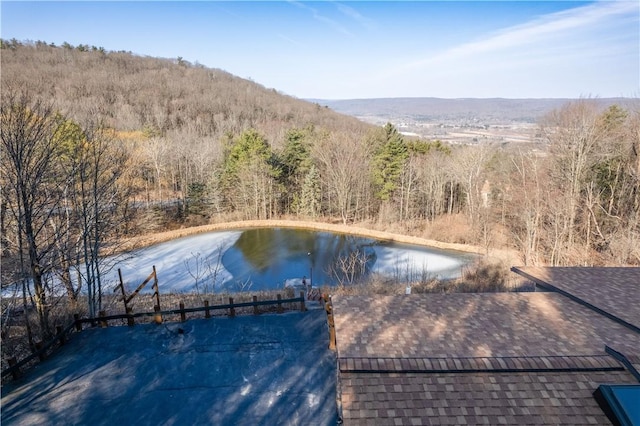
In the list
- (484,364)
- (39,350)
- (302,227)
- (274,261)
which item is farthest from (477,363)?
(302,227)

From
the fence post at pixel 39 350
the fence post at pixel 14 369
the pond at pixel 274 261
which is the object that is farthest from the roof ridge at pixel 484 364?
the pond at pixel 274 261

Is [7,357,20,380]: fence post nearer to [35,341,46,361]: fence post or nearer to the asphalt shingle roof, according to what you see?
[35,341,46,361]: fence post

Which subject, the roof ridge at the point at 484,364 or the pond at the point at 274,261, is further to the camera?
the pond at the point at 274,261

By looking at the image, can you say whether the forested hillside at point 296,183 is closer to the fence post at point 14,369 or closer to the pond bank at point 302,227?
the pond bank at point 302,227

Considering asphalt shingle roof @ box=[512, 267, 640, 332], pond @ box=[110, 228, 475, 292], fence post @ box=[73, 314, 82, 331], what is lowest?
pond @ box=[110, 228, 475, 292]

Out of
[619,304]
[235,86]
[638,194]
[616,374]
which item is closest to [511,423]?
[616,374]

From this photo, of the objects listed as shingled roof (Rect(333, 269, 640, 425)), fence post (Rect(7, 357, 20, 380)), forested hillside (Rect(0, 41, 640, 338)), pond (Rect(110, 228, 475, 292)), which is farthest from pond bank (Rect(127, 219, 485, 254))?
shingled roof (Rect(333, 269, 640, 425))
